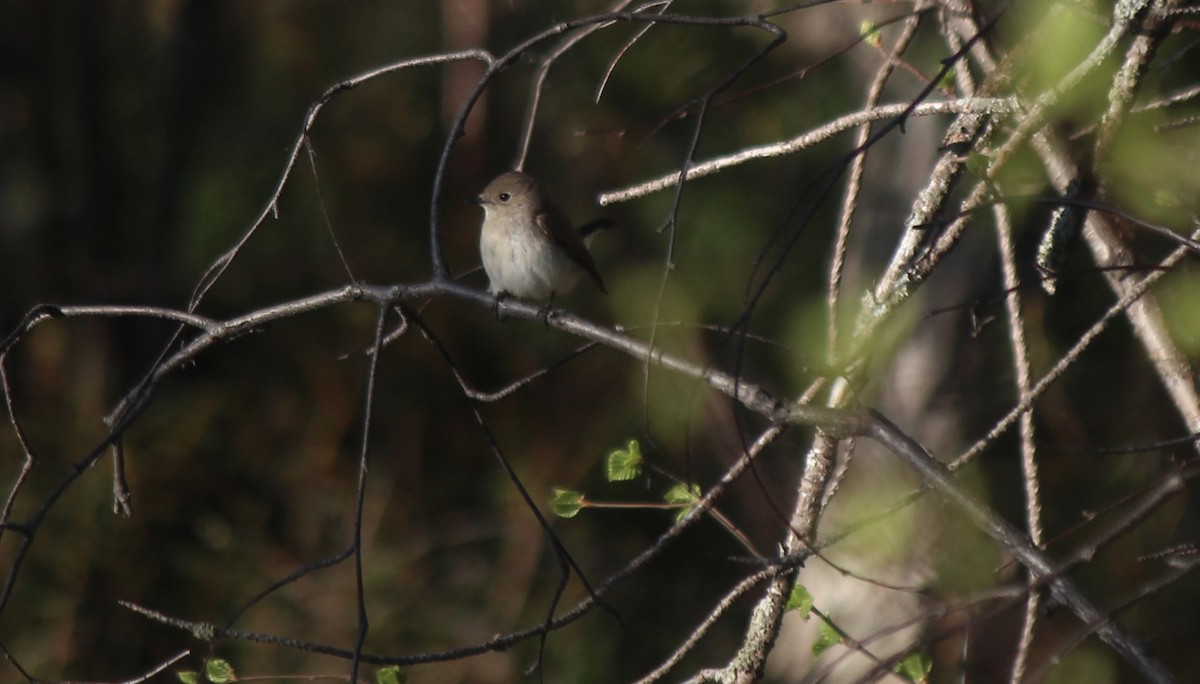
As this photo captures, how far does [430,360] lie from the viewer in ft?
23.7

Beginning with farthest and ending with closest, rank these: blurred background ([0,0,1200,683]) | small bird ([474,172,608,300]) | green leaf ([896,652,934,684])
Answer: blurred background ([0,0,1200,683]) < small bird ([474,172,608,300]) < green leaf ([896,652,934,684])

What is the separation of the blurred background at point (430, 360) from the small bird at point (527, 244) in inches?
37.8

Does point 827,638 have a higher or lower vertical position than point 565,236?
lower

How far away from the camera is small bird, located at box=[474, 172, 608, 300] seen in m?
4.57

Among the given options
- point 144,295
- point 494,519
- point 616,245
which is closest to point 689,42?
point 616,245

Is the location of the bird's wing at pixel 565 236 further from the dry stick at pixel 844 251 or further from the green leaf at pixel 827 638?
the green leaf at pixel 827 638

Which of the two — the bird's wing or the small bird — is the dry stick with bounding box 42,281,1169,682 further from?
the bird's wing

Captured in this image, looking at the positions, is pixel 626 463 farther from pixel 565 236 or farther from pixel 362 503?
pixel 565 236

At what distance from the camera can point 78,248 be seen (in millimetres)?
7766

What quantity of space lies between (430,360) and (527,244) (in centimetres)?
276

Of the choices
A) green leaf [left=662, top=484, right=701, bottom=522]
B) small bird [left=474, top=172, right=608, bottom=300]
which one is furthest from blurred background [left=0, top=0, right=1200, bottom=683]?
green leaf [left=662, top=484, right=701, bottom=522]

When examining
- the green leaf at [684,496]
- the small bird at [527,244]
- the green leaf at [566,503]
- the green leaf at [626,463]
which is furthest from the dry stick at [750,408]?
the small bird at [527,244]

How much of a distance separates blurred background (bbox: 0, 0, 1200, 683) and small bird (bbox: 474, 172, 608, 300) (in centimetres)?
96

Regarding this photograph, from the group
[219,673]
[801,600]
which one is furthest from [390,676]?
→ [801,600]
